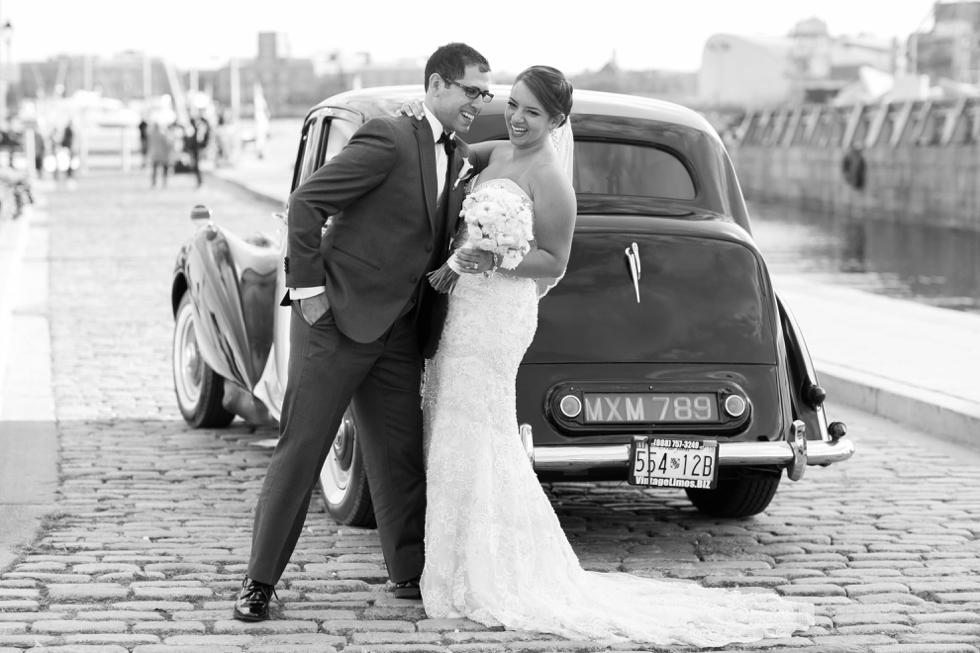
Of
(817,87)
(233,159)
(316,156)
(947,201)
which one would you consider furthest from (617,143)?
(817,87)

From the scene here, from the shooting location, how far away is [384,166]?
4824 millimetres

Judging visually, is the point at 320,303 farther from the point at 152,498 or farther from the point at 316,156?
the point at 152,498

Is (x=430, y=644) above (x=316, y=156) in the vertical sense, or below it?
below

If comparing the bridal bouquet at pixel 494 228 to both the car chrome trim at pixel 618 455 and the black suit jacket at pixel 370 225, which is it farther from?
the car chrome trim at pixel 618 455

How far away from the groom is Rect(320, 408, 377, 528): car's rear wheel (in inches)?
37.9

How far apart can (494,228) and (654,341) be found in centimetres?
121

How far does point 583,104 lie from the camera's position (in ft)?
21.6

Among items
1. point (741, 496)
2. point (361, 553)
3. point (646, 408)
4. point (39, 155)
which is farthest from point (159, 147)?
point (646, 408)

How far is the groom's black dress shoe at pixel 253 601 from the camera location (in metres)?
4.91

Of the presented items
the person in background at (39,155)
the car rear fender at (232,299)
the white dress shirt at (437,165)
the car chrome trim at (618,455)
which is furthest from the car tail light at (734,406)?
the person in background at (39,155)

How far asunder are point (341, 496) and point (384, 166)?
1.96 metres

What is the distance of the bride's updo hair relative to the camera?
5.07 meters

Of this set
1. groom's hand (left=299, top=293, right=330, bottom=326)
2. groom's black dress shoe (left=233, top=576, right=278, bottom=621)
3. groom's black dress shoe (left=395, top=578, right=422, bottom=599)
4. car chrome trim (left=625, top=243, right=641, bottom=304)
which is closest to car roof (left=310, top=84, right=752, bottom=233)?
car chrome trim (left=625, top=243, right=641, bottom=304)

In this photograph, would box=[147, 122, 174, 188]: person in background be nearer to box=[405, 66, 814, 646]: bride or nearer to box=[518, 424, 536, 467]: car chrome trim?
box=[518, 424, 536, 467]: car chrome trim
